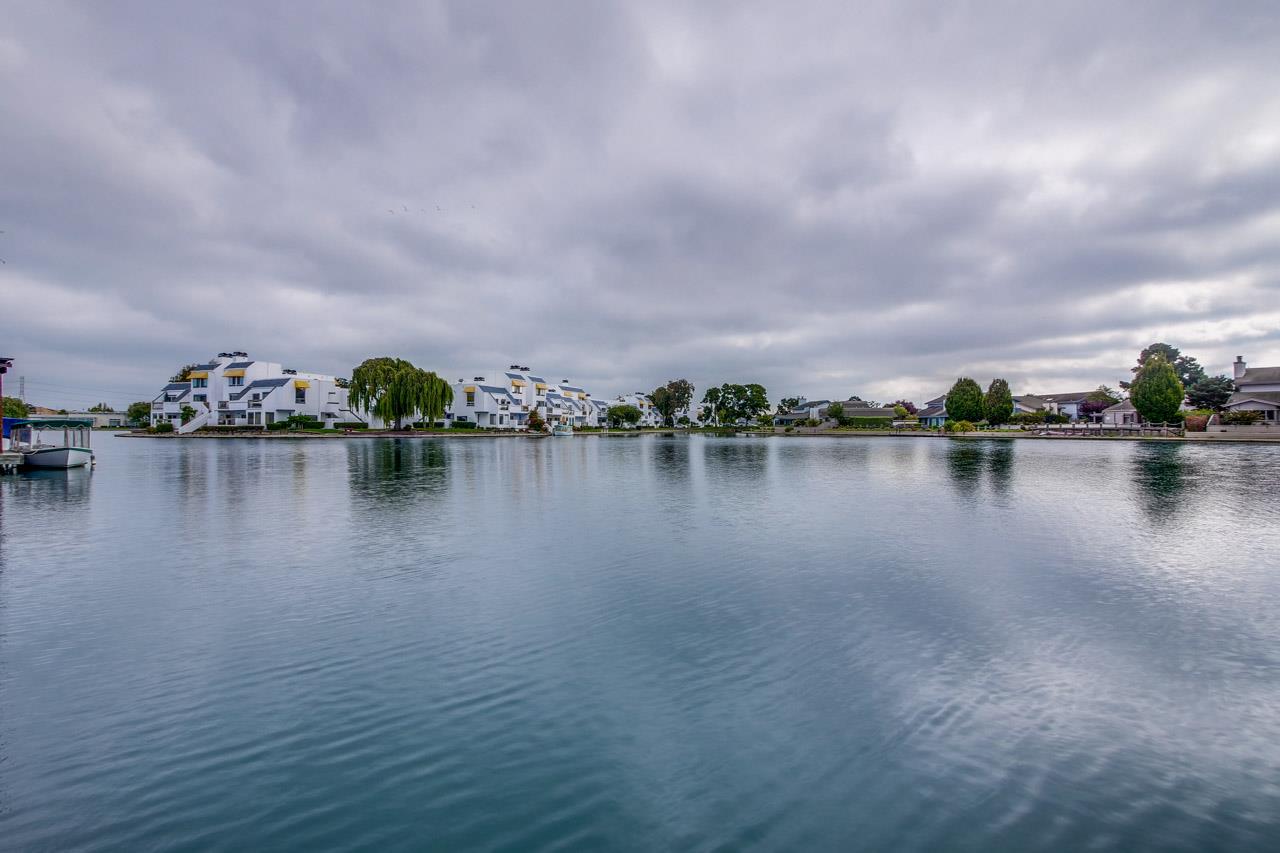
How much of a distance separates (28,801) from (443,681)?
345 centimetres

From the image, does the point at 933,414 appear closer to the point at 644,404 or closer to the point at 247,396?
the point at 644,404

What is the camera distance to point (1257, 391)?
237ft

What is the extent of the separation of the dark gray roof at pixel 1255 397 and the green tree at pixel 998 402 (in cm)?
2315

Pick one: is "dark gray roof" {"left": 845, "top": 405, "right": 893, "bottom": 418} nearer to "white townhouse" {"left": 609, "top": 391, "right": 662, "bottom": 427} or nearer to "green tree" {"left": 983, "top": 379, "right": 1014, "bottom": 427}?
"green tree" {"left": 983, "top": 379, "right": 1014, "bottom": 427}

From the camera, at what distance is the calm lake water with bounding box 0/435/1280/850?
472 cm

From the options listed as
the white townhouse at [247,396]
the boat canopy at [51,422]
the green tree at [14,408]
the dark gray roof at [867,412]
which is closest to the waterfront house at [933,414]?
the dark gray roof at [867,412]

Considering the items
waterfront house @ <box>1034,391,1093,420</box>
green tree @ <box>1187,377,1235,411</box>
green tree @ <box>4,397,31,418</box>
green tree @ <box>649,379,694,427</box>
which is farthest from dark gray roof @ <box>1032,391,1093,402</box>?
green tree @ <box>4,397,31,418</box>

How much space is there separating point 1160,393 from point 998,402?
23281 millimetres

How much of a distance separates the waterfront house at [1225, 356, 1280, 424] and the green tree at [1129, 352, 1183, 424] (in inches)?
310

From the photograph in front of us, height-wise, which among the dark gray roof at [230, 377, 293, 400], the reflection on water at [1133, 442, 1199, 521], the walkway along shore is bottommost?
the reflection on water at [1133, 442, 1199, 521]

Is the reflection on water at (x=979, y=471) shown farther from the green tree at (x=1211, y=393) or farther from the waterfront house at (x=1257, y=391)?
the green tree at (x=1211, y=393)

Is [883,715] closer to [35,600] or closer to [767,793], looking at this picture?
[767,793]

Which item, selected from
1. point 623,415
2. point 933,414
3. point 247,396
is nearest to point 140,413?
point 247,396

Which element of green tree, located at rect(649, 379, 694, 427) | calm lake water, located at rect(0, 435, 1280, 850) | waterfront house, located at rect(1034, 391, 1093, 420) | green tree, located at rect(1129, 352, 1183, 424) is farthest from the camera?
green tree, located at rect(649, 379, 694, 427)
